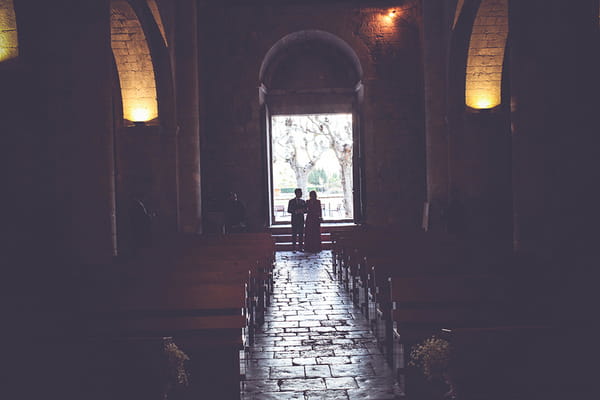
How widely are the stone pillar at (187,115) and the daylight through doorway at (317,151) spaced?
374 inches

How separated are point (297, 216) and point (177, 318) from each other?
10.4m

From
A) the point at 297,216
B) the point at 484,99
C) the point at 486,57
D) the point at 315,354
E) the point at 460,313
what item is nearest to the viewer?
the point at 460,313

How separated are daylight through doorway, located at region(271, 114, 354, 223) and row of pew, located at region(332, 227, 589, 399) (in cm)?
1617

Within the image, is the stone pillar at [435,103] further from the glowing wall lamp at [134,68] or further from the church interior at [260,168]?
the glowing wall lamp at [134,68]

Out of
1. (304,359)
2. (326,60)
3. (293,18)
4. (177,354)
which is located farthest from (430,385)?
(326,60)

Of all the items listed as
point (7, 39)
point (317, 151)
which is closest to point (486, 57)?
point (7, 39)

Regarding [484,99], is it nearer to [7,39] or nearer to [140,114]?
[140,114]

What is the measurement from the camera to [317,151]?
2525 cm

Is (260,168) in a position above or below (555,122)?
above

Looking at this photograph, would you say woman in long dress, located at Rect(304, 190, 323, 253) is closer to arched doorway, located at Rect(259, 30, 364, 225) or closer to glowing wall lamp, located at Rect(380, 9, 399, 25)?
arched doorway, located at Rect(259, 30, 364, 225)

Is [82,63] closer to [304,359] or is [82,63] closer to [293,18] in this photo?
[304,359]

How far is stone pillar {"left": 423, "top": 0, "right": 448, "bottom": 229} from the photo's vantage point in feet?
45.6

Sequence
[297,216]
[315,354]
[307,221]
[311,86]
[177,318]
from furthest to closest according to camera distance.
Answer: [311,86] → [297,216] → [307,221] → [315,354] → [177,318]

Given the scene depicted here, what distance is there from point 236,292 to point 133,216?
733cm
